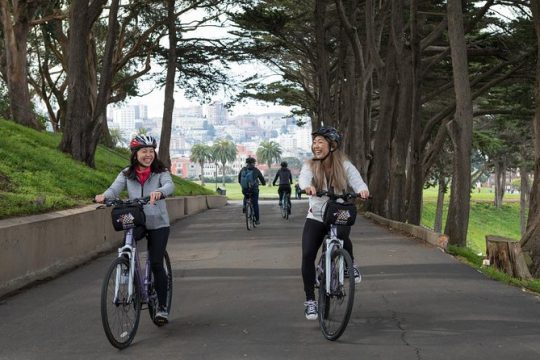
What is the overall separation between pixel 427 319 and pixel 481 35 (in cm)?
1810

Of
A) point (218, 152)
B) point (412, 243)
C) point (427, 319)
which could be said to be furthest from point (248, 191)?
point (218, 152)

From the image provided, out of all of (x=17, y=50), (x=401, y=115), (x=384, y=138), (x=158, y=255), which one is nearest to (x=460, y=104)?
(x=401, y=115)

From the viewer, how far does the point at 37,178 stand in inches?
615

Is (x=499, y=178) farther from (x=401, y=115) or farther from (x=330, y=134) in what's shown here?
(x=330, y=134)

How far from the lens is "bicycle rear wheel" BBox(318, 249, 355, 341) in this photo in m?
6.26

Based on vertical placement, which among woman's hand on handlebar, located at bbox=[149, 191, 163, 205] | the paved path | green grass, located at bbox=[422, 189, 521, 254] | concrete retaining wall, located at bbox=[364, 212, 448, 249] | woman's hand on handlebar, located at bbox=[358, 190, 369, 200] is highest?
woman's hand on handlebar, located at bbox=[358, 190, 369, 200]

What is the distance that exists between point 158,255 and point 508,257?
6572 mm

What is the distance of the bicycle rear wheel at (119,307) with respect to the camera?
6.01m

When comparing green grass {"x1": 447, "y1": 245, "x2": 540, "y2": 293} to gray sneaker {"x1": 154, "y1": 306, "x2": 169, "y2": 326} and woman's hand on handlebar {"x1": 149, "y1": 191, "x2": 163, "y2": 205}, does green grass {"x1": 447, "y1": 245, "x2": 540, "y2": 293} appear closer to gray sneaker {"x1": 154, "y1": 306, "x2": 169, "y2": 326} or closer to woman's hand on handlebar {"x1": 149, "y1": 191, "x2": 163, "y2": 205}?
gray sneaker {"x1": 154, "y1": 306, "x2": 169, "y2": 326}

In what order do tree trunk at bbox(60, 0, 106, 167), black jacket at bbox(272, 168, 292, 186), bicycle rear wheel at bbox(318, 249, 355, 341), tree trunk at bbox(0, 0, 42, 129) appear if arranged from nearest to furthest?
1. bicycle rear wheel at bbox(318, 249, 355, 341)
2. tree trunk at bbox(60, 0, 106, 167)
3. black jacket at bbox(272, 168, 292, 186)
4. tree trunk at bbox(0, 0, 42, 129)

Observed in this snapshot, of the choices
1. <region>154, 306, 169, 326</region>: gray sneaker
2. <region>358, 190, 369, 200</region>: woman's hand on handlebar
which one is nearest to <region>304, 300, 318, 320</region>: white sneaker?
<region>358, 190, 369, 200</region>: woman's hand on handlebar

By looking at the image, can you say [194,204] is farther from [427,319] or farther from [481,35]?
[427,319]

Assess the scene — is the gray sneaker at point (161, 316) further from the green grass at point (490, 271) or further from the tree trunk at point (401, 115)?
the tree trunk at point (401, 115)

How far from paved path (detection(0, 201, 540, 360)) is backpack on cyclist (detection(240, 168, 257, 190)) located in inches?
265
